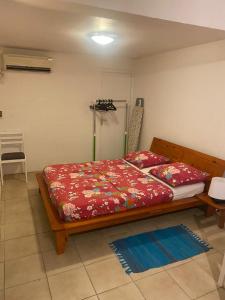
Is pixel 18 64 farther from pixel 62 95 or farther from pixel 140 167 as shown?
pixel 140 167

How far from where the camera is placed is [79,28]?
2.64 meters

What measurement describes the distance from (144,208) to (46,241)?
3.80 feet

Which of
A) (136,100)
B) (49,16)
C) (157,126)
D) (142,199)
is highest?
(49,16)

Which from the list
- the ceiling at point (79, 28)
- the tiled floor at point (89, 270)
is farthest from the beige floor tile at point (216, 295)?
the ceiling at point (79, 28)

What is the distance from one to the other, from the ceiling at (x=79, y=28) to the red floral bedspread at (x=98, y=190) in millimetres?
1746

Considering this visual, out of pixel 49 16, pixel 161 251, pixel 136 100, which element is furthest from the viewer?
pixel 136 100

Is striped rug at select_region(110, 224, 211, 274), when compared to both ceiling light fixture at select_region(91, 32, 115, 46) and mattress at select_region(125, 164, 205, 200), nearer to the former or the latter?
mattress at select_region(125, 164, 205, 200)

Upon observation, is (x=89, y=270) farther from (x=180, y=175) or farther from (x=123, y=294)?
(x=180, y=175)

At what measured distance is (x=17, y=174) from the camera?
15.0 ft

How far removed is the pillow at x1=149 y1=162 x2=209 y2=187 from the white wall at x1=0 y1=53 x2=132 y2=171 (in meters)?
2.29

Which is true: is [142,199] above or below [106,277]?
above

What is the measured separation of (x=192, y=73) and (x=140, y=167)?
1.63 m

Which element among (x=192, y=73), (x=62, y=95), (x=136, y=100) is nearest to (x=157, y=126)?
(x=136, y=100)

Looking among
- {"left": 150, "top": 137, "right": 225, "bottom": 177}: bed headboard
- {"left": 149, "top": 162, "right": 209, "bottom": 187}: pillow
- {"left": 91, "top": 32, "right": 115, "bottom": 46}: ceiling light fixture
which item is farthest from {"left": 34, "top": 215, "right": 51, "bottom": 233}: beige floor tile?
{"left": 91, "top": 32, "right": 115, "bottom": 46}: ceiling light fixture
